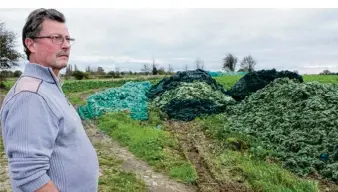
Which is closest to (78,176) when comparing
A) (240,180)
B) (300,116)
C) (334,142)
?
(240,180)

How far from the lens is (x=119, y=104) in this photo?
14.1 meters

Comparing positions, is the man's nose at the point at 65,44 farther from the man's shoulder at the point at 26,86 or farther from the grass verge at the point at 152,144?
the grass verge at the point at 152,144

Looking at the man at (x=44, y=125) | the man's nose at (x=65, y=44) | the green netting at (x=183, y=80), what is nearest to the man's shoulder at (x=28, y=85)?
the man at (x=44, y=125)

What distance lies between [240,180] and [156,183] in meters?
1.34

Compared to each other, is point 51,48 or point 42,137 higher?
point 51,48

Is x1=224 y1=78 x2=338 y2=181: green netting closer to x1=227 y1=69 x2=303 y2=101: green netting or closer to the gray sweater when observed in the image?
x1=227 y1=69 x2=303 y2=101: green netting

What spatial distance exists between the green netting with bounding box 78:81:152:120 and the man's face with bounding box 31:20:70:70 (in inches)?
392

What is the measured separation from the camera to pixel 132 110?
13.0m

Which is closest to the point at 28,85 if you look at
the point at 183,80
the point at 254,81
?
the point at 254,81

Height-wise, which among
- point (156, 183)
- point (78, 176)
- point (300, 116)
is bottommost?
point (156, 183)

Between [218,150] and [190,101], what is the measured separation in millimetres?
5409

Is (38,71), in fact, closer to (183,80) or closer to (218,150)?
(218,150)

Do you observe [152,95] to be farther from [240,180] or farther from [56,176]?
[56,176]

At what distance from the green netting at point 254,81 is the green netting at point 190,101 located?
2.56 feet
